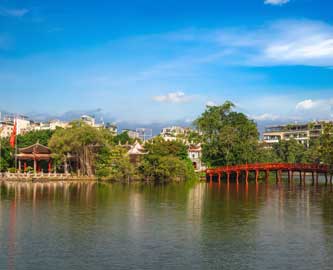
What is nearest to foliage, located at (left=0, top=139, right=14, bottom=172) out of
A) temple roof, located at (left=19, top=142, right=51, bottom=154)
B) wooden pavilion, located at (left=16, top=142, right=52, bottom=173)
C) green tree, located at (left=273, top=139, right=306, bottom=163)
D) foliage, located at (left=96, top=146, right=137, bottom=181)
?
wooden pavilion, located at (left=16, top=142, right=52, bottom=173)

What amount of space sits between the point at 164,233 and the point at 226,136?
47687mm

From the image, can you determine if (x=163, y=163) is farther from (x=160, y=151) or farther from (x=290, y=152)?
(x=290, y=152)

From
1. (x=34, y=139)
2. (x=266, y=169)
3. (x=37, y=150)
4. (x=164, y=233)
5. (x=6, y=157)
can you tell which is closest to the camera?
(x=164, y=233)

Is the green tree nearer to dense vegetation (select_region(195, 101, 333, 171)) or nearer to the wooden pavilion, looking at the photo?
dense vegetation (select_region(195, 101, 333, 171))

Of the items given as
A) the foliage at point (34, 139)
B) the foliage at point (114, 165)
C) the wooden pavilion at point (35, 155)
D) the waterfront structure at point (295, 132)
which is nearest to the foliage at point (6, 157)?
the wooden pavilion at point (35, 155)

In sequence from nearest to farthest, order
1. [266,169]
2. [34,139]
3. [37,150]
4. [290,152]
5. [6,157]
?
1. [266,169]
2. [37,150]
3. [6,157]
4. [34,139]
5. [290,152]

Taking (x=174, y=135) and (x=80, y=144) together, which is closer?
(x=80, y=144)

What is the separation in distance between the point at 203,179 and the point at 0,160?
99.4 ft

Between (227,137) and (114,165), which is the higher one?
(227,137)

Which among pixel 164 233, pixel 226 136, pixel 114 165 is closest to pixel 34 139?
pixel 114 165

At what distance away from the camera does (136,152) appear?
7956cm

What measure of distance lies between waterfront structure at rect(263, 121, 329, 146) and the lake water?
338ft

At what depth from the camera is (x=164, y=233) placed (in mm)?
28297

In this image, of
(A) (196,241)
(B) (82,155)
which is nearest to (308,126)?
(B) (82,155)
